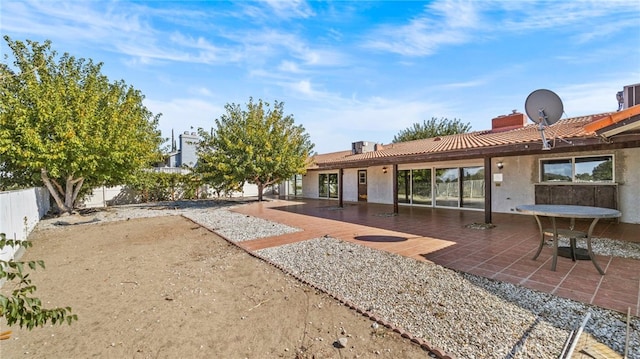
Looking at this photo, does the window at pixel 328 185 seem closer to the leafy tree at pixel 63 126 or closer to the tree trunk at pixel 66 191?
the leafy tree at pixel 63 126

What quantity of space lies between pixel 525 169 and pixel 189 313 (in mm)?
11653

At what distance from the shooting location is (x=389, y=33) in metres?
9.45

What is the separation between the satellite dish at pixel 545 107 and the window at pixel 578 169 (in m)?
5.02

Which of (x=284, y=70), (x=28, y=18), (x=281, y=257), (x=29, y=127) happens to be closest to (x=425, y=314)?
(x=281, y=257)

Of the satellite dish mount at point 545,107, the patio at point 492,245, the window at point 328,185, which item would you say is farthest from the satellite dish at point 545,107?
the window at point 328,185

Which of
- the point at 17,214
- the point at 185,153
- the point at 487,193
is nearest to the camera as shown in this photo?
the point at 17,214

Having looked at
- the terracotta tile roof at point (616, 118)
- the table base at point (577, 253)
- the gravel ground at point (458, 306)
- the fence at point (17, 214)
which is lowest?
the gravel ground at point (458, 306)

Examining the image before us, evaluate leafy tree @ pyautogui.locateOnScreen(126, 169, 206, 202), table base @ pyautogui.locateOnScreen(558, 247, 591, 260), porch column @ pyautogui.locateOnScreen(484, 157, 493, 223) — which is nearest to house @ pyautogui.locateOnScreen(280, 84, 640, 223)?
porch column @ pyautogui.locateOnScreen(484, 157, 493, 223)

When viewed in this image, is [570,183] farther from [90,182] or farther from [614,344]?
[90,182]

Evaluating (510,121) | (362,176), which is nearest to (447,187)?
(510,121)

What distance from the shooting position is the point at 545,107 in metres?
5.99

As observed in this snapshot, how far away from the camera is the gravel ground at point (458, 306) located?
2768mm

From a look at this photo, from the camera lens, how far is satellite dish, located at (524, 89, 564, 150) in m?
5.89

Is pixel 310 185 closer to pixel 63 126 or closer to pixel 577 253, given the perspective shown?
pixel 63 126
